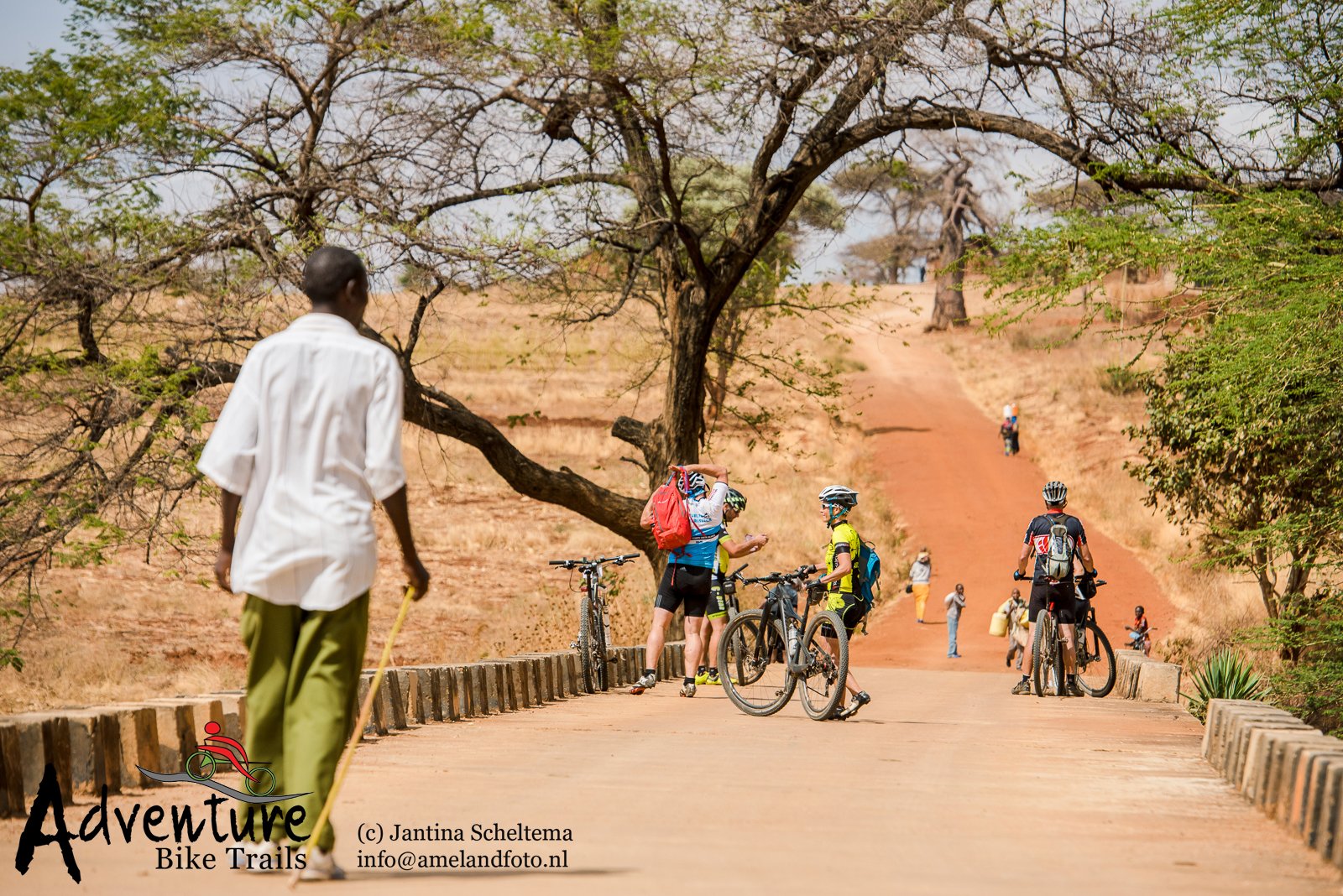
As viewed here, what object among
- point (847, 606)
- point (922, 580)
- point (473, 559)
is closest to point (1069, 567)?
point (847, 606)

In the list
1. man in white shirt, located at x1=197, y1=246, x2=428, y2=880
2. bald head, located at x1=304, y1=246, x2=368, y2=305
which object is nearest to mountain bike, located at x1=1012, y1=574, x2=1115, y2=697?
bald head, located at x1=304, y1=246, x2=368, y2=305

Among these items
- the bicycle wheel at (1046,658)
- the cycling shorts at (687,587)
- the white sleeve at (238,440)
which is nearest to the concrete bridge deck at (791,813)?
the white sleeve at (238,440)

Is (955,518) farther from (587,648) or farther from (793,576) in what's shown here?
(793,576)

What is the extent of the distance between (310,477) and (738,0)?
1274 cm

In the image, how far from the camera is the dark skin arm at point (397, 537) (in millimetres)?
4875

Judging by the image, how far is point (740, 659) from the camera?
39.7 ft

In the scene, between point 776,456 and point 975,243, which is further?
point 776,456

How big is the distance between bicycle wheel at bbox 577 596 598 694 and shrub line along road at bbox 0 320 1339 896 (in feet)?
1.96

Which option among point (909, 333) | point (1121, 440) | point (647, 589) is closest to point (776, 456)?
point (1121, 440)

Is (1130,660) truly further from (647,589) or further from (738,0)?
(647,589)

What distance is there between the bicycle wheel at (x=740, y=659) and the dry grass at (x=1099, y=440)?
8862mm

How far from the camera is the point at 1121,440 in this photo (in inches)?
1918

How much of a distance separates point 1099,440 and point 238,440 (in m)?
47.4

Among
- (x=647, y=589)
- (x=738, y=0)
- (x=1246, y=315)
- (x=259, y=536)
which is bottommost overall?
(x=647, y=589)
